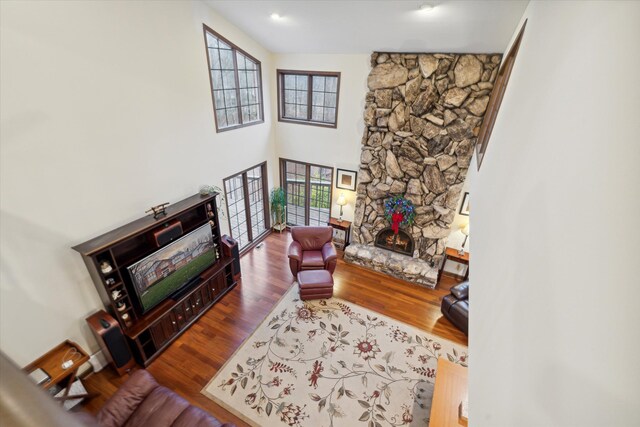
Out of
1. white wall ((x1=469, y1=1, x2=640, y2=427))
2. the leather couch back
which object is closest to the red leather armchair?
the leather couch back

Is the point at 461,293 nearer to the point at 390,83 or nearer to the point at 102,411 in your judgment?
the point at 390,83

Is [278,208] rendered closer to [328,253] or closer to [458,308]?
[328,253]

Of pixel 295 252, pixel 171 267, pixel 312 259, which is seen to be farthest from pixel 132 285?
pixel 312 259

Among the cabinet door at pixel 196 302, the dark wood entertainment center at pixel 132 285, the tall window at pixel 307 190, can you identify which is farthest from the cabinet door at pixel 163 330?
the tall window at pixel 307 190

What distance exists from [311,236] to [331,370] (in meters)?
2.59

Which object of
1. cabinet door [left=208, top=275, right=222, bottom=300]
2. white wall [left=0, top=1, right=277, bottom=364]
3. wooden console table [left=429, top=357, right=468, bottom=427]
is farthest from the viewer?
cabinet door [left=208, top=275, right=222, bottom=300]

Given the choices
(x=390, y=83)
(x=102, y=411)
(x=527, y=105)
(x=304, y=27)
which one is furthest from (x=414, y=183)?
(x=102, y=411)

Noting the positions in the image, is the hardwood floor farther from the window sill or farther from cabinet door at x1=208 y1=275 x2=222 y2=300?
the window sill

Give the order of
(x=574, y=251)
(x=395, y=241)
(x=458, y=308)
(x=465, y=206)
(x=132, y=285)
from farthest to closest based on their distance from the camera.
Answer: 1. (x=395, y=241)
2. (x=465, y=206)
3. (x=458, y=308)
4. (x=132, y=285)
5. (x=574, y=251)

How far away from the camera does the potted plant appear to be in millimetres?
6957

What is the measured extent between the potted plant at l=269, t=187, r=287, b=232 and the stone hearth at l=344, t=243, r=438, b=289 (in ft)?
6.27

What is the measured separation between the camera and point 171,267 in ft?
14.1

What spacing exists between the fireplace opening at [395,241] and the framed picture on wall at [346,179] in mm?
1192

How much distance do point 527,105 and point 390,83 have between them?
149 inches
